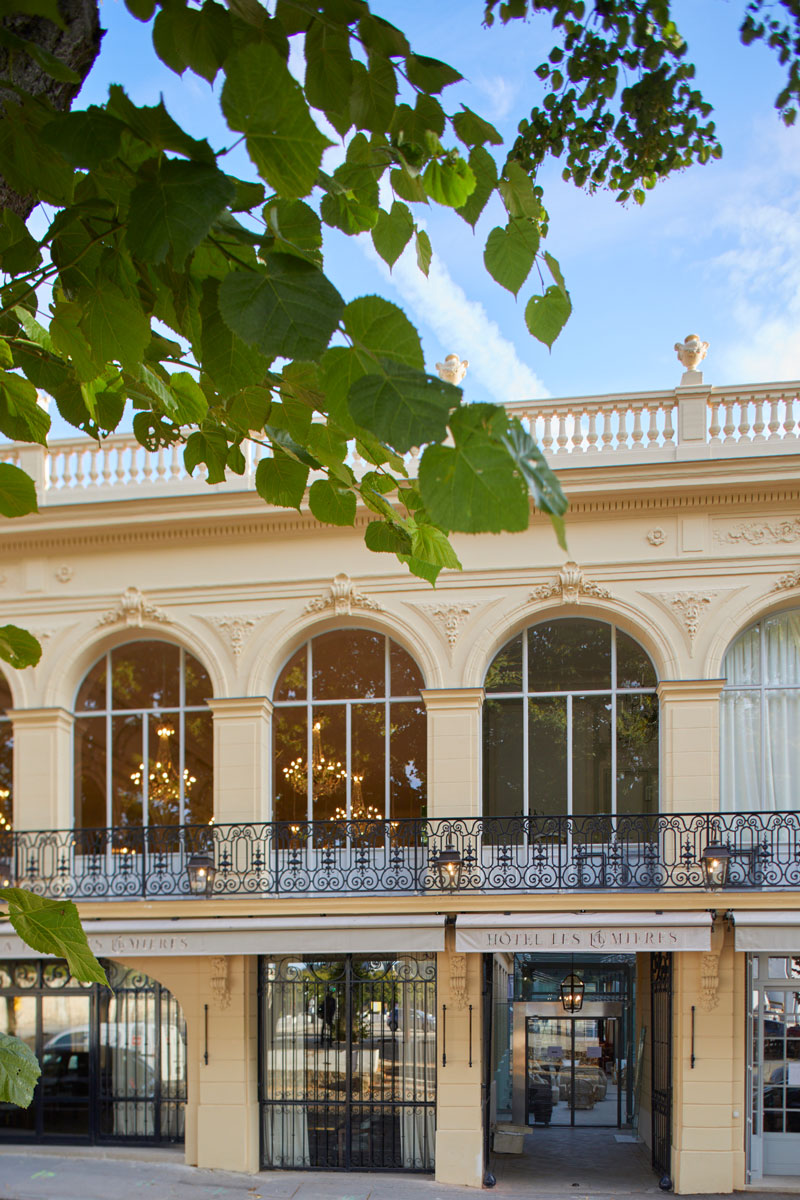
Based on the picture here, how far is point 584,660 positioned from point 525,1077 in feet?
25.4

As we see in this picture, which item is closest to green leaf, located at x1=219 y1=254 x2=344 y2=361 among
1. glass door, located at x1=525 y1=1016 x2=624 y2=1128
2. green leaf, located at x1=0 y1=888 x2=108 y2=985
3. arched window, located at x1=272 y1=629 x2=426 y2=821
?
green leaf, located at x1=0 y1=888 x2=108 y2=985

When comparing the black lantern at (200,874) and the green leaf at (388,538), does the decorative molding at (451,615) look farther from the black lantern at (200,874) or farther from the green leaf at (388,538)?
the green leaf at (388,538)

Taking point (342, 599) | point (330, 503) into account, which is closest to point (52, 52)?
point (330, 503)

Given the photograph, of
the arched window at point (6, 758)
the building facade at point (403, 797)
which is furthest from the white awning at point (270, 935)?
the arched window at point (6, 758)

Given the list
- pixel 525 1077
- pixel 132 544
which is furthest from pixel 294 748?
pixel 525 1077

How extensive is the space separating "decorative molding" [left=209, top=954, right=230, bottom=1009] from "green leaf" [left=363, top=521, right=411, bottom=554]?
1306 centimetres

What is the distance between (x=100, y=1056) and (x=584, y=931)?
643 centimetres

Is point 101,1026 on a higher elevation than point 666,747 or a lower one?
lower

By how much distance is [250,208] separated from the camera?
1986 mm

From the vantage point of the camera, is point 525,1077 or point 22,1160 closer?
point 22,1160

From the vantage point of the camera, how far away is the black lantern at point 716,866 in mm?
13789

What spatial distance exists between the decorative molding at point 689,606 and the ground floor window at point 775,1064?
3.92 m

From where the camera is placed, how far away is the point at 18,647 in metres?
2.71

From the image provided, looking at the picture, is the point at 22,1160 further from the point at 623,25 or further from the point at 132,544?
the point at 623,25
